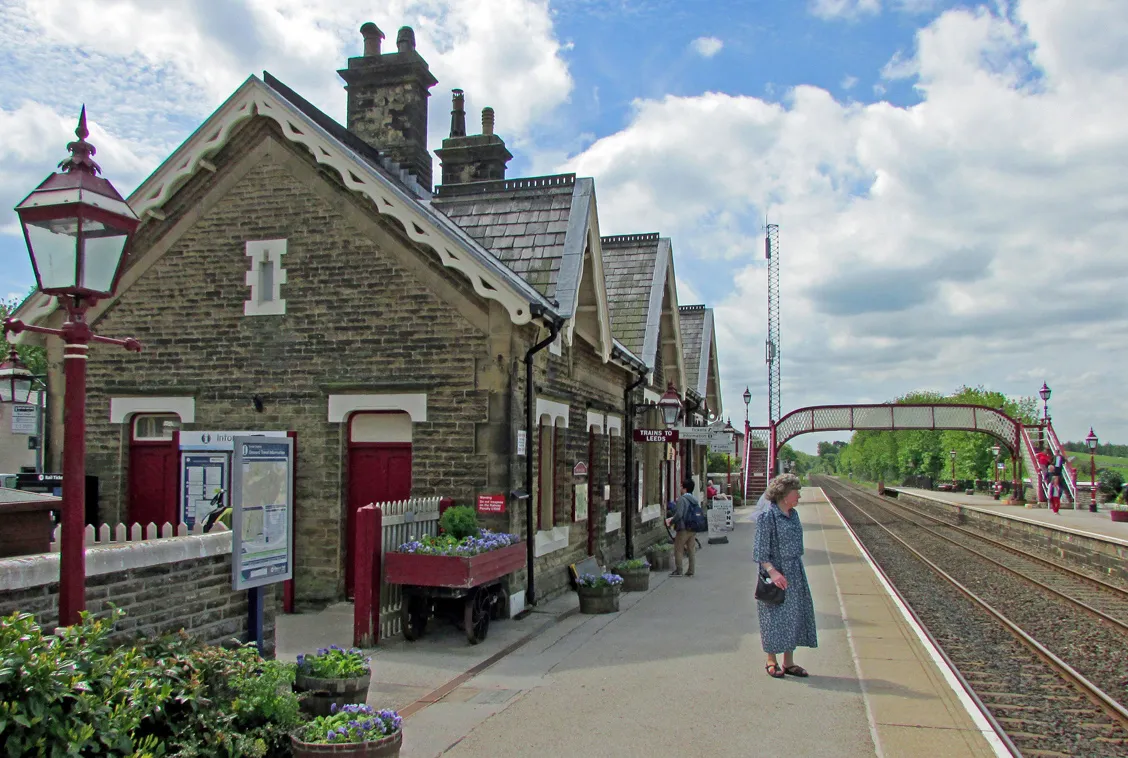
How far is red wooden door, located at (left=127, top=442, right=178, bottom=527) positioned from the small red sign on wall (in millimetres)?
4387

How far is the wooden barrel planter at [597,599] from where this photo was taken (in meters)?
11.7

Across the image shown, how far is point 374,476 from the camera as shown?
448 inches

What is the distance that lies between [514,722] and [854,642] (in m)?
4.56

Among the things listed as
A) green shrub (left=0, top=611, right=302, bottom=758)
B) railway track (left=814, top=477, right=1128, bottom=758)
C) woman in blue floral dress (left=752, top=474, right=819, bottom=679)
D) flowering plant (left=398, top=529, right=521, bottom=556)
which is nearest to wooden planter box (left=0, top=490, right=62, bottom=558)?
green shrub (left=0, top=611, right=302, bottom=758)

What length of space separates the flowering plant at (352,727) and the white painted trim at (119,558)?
155 centimetres

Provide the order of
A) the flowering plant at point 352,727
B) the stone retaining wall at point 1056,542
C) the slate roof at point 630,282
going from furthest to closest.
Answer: the slate roof at point 630,282
the stone retaining wall at point 1056,542
the flowering plant at point 352,727

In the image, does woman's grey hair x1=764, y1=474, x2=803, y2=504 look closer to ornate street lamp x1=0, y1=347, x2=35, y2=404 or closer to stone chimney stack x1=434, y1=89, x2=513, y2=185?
ornate street lamp x1=0, y1=347, x2=35, y2=404

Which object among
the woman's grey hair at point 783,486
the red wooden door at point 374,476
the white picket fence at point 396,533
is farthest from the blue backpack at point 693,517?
the woman's grey hair at point 783,486

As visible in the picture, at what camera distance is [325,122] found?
1446cm

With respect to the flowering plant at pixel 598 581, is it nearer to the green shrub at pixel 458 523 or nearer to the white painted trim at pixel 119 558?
the green shrub at pixel 458 523

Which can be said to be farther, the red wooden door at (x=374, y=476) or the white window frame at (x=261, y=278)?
the white window frame at (x=261, y=278)

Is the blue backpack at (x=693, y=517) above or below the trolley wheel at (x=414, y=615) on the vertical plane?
above

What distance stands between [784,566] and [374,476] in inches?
220

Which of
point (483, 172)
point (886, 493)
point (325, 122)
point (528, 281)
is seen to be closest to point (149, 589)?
point (528, 281)
